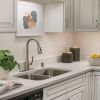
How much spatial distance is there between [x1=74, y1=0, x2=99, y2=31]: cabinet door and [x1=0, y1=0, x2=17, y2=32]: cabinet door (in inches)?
47.8

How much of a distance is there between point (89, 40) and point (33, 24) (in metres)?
1.18

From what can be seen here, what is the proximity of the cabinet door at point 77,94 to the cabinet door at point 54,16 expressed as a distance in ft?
2.72

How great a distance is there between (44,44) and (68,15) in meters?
0.52

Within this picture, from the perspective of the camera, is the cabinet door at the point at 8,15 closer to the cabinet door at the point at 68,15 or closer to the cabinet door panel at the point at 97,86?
the cabinet door at the point at 68,15

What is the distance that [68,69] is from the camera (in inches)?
114

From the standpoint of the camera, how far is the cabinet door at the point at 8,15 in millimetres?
2322

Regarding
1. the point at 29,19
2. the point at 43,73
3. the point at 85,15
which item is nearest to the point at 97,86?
the point at 43,73

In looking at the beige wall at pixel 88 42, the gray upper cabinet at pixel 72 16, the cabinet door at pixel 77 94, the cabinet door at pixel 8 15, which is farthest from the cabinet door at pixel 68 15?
the cabinet door at pixel 8 15

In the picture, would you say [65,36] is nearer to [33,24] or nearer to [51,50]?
[51,50]

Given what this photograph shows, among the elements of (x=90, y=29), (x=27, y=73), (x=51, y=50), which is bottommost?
(x=27, y=73)

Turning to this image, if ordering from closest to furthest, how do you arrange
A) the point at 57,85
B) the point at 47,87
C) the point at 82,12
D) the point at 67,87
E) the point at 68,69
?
1. the point at 47,87
2. the point at 57,85
3. the point at 67,87
4. the point at 68,69
5. the point at 82,12

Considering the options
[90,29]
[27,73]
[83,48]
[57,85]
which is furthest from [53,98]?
[83,48]

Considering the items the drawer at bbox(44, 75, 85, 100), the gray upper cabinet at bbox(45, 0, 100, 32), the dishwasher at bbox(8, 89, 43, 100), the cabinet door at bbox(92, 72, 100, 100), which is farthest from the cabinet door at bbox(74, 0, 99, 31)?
the dishwasher at bbox(8, 89, 43, 100)

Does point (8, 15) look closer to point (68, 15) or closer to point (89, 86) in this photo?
point (68, 15)
